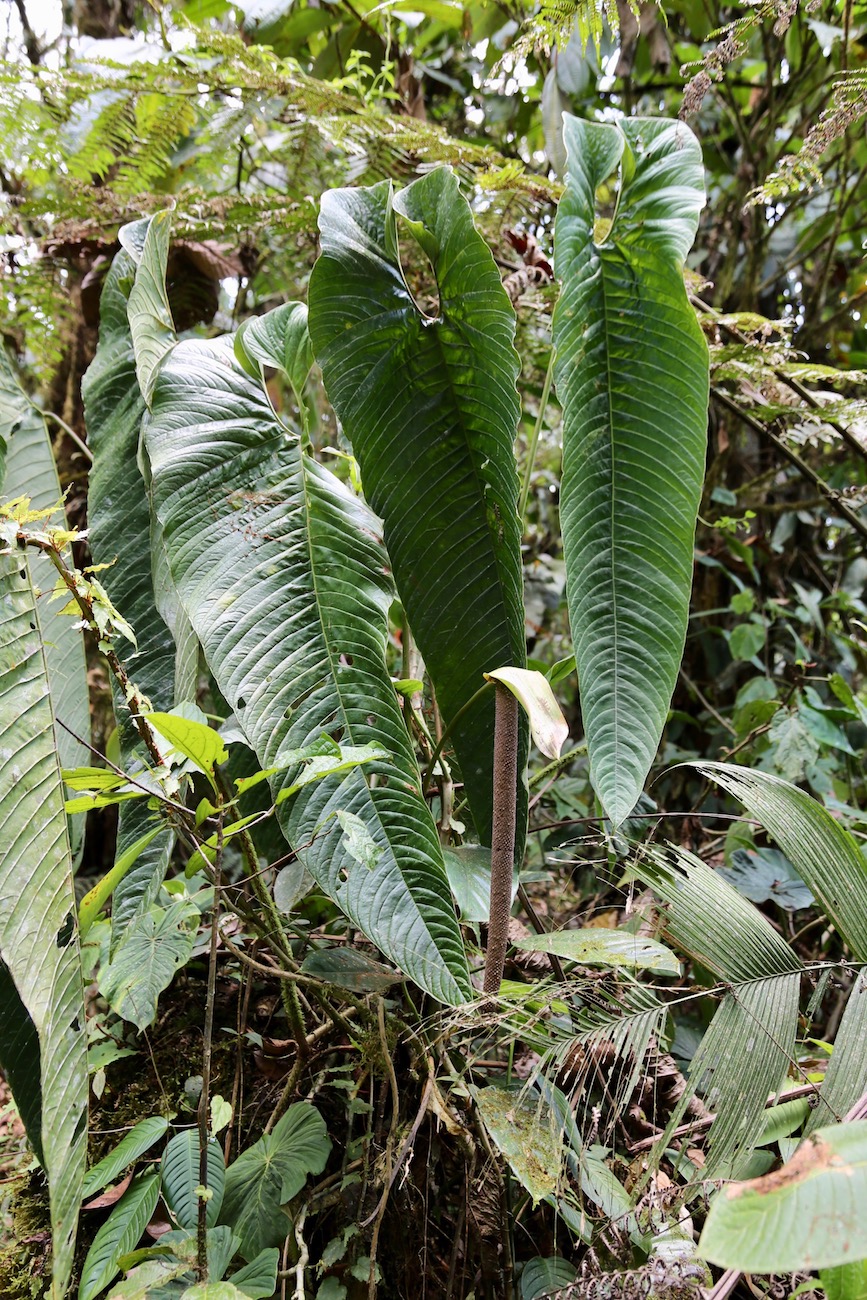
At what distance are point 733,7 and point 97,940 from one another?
8.82 ft

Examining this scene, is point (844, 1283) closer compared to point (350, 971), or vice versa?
point (844, 1283)

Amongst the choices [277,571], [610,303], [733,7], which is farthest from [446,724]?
[733,7]

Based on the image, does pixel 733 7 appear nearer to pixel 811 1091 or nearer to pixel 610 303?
pixel 610 303

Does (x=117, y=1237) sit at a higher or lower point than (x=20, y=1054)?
lower

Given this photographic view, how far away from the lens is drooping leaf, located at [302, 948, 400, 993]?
0.76 m

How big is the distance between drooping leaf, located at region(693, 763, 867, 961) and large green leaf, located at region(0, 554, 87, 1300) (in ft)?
1.77

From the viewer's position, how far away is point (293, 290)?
1.87m

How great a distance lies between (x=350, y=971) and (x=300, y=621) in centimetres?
34

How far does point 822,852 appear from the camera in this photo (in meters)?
0.69

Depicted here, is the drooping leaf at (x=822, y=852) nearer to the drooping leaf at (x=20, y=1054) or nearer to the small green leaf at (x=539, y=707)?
the small green leaf at (x=539, y=707)

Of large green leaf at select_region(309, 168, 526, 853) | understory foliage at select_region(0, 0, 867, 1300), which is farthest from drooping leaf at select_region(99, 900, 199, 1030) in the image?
large green leaf at select_region(309, 168, 526, 853)

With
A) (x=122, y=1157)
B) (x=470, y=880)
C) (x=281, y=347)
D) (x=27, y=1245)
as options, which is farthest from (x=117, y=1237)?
(x=281, y=347)

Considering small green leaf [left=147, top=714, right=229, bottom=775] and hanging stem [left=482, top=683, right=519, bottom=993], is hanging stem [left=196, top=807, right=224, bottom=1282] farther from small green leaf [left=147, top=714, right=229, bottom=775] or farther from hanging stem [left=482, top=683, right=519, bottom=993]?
hanging stem [left=482, top=683, right=519, bottom=993]

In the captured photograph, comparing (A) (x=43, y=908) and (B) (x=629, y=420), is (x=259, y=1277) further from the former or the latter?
(B) (x=629, y=420)
